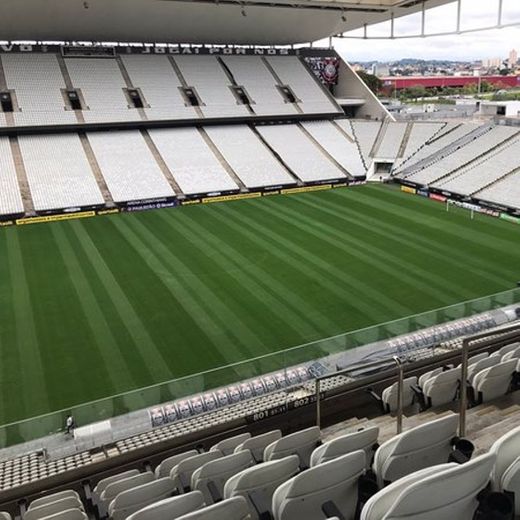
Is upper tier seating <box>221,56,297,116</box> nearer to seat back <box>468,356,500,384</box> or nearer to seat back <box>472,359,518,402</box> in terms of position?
seat back <box>468,356,500,384</box>

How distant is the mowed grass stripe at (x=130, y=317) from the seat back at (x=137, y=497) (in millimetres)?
8179

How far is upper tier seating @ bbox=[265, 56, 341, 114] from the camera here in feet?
140

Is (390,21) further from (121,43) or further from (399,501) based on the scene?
(399,501)

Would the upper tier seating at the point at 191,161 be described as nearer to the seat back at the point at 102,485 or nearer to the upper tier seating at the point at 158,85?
the upper tier seating at the point at 158,85

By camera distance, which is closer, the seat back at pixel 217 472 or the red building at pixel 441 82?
the seat back at pixel 217 472

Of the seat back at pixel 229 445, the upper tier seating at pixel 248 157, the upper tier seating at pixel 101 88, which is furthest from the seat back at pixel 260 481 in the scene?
the upper tier seating at pixel 101 88

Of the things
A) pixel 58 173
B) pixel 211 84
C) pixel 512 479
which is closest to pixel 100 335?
pixel 512 479

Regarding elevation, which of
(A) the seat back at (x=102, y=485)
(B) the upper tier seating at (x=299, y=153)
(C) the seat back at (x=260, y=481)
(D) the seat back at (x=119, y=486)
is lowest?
(A) the seat back at (x=102, y=485)

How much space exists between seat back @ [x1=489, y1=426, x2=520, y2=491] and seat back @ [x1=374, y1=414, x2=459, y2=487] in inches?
23.3

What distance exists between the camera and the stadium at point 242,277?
15.4ft

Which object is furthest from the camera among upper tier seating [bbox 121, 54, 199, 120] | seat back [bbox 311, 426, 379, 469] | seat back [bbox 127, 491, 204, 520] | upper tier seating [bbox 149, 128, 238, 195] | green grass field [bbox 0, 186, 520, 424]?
upper tier seating [bbox 121, 54, 199, 120]

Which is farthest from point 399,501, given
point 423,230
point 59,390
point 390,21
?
point 390,21

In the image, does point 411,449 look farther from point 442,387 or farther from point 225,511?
point 442,387

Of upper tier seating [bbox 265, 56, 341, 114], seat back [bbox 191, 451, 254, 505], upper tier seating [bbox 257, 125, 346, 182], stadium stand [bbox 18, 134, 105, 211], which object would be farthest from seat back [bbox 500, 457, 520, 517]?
upper tier seating [bbox 265, 56, 341, 114]
